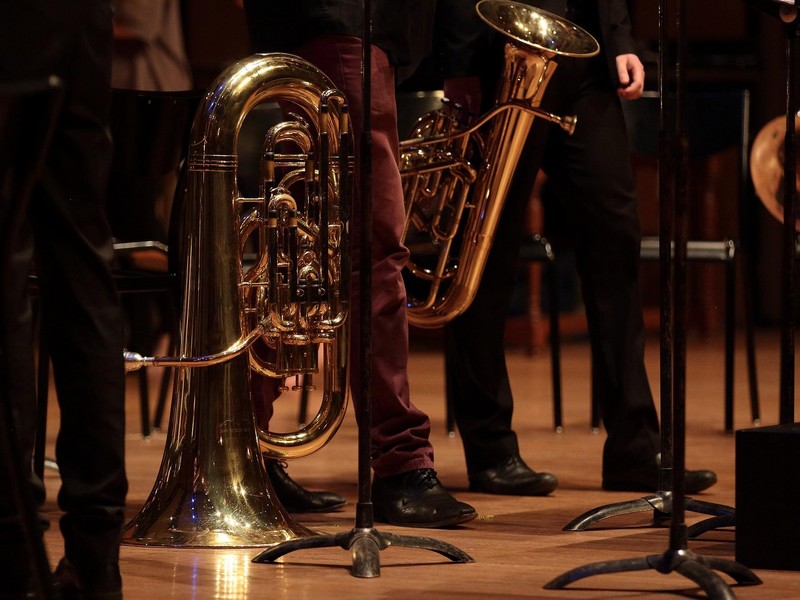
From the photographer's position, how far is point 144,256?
3150 millimetres

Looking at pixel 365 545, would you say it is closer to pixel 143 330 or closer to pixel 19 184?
pixel 19 184

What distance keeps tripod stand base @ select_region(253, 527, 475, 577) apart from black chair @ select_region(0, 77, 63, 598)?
0.68m

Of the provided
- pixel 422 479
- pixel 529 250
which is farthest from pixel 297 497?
pixel 529 250

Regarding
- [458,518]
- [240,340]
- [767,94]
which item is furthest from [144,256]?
[767,94]

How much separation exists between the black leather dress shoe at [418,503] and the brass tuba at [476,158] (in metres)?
0.49

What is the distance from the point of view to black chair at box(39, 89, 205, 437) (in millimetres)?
2896

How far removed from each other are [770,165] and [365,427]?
194 centimetres

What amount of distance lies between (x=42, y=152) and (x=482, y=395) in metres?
1.76

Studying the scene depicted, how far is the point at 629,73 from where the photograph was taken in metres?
3.03

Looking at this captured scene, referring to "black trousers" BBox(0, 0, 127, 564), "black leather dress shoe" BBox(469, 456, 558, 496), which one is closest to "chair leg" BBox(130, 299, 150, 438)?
"black leather dress shoe" BBox(469, 456, 558, 496)

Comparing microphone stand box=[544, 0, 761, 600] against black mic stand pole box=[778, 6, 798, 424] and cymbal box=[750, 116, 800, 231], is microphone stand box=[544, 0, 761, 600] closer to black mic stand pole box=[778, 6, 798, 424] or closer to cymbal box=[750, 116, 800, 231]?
black mic stand pole box=[778, 6, 798, 424]

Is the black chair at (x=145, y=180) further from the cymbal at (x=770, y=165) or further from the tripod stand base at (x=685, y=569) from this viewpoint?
the cymbal at (x=770, y=165)

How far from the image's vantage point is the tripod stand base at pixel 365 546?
2.11 meters

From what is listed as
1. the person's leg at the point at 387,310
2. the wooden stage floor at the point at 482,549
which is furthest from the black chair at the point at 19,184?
the person's leg at the point at 387,310
